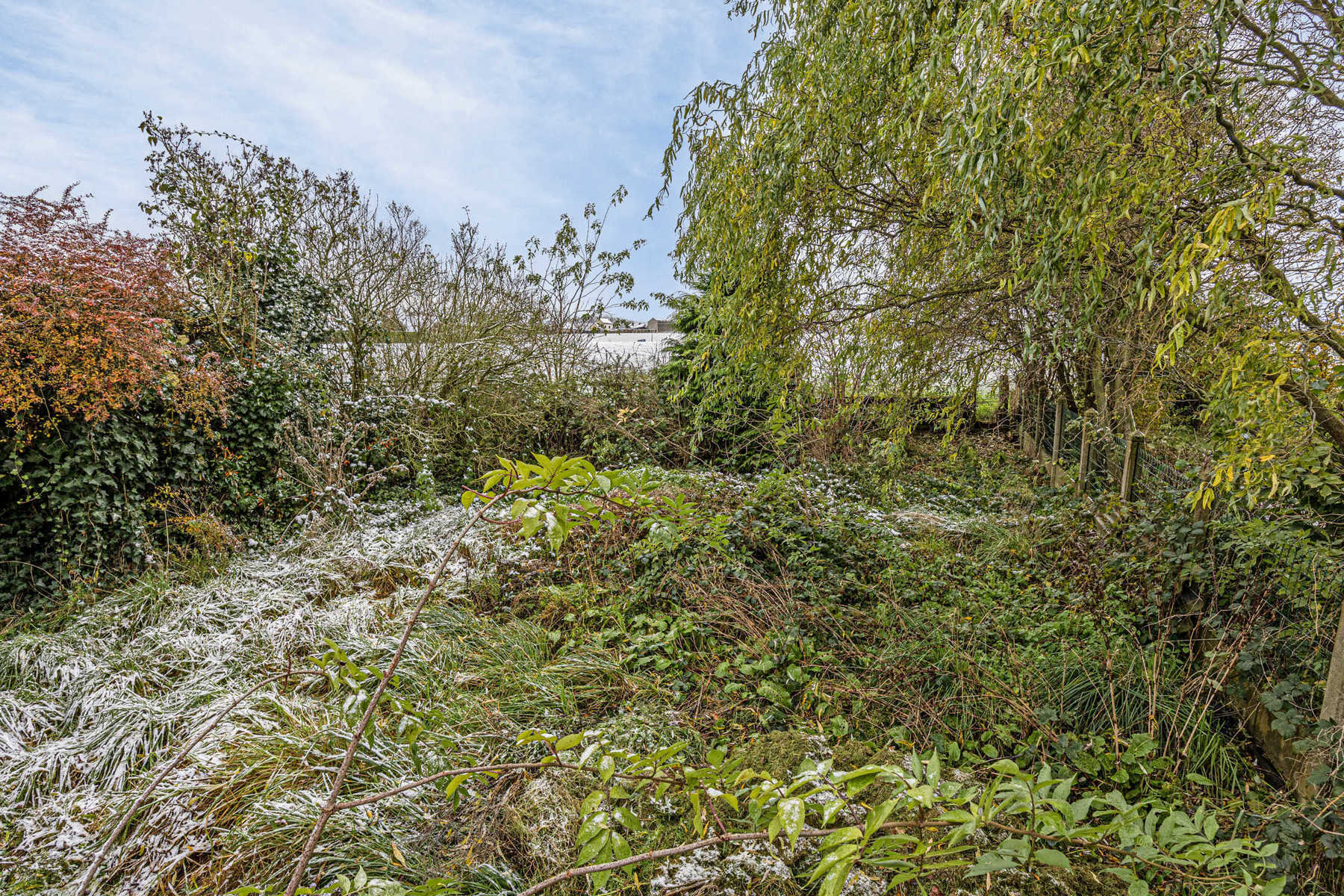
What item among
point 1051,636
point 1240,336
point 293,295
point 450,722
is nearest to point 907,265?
point 1240,336

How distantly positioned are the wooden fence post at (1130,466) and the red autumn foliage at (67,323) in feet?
23.7

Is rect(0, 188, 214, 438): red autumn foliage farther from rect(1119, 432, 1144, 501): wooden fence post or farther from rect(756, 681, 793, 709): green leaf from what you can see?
rect(1119, 432, 1144, 501): wooden fence post

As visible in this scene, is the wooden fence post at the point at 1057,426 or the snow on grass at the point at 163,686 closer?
the snow on grass at the point at 163,686

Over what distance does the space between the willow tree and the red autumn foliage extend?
4103 millimetres

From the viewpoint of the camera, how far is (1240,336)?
8.02 feet

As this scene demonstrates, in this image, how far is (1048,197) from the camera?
7.64ft

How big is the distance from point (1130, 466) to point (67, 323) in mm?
7646

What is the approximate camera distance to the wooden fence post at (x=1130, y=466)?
4512mm

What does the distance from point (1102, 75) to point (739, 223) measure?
1.83 m

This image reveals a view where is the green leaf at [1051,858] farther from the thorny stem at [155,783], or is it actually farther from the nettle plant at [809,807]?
the thorny stem at [155,783]

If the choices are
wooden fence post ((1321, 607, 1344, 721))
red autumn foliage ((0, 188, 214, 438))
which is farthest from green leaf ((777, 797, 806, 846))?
red autumn foliage ((0, 188, 214, 438))

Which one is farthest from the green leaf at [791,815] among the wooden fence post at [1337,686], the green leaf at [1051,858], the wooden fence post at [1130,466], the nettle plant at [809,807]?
the wooden fence post at [1130,466]

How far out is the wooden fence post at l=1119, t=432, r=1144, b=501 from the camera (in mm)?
4512

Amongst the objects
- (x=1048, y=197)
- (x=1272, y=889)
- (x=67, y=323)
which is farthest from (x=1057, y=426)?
(x=67, y=323)
